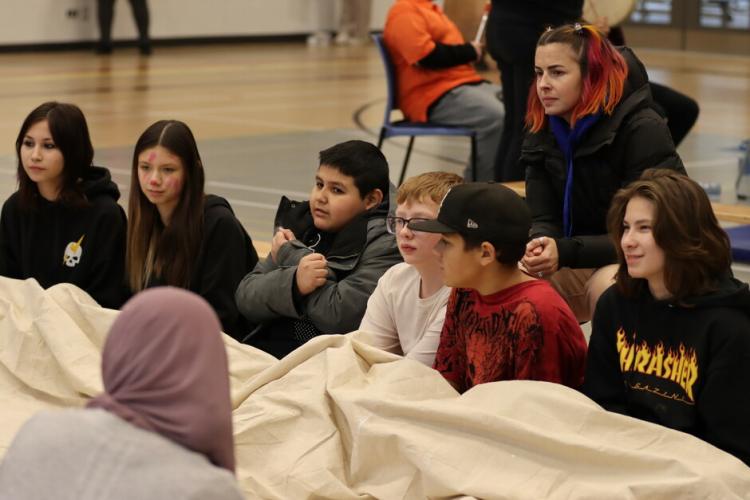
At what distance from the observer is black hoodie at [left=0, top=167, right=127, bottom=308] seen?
434 cm

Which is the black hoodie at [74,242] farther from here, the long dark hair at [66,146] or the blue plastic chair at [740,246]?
the blue plastic chair at [740,246]

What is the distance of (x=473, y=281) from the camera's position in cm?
322

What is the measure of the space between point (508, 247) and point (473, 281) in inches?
4.5

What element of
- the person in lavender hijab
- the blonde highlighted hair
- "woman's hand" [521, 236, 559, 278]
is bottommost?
"woman's hand" [521, 236, 559, 278]

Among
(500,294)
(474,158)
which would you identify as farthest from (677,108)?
(500,294)

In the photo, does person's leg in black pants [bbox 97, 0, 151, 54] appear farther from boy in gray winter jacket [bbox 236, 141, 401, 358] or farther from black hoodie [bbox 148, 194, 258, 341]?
boy in gray winter jacket [bbox 236, 141, 401, 358]

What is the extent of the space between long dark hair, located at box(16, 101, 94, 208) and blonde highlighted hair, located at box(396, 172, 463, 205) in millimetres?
1261

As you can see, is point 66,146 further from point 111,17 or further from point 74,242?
point 111,17

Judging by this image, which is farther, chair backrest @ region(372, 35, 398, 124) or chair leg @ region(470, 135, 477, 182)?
chair backrest @ region(372, 35, 398, 124)

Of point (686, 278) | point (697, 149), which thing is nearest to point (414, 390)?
point (686, 278)

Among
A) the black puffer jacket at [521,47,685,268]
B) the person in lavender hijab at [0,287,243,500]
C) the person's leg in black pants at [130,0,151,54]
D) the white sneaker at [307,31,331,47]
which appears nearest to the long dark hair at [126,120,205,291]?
the black puffer jacket at [521,47,685,268]

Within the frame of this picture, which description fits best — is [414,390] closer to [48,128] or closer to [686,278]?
[686,278]

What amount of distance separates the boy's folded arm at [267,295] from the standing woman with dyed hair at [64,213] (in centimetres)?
54

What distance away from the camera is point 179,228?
4082 millimetres
